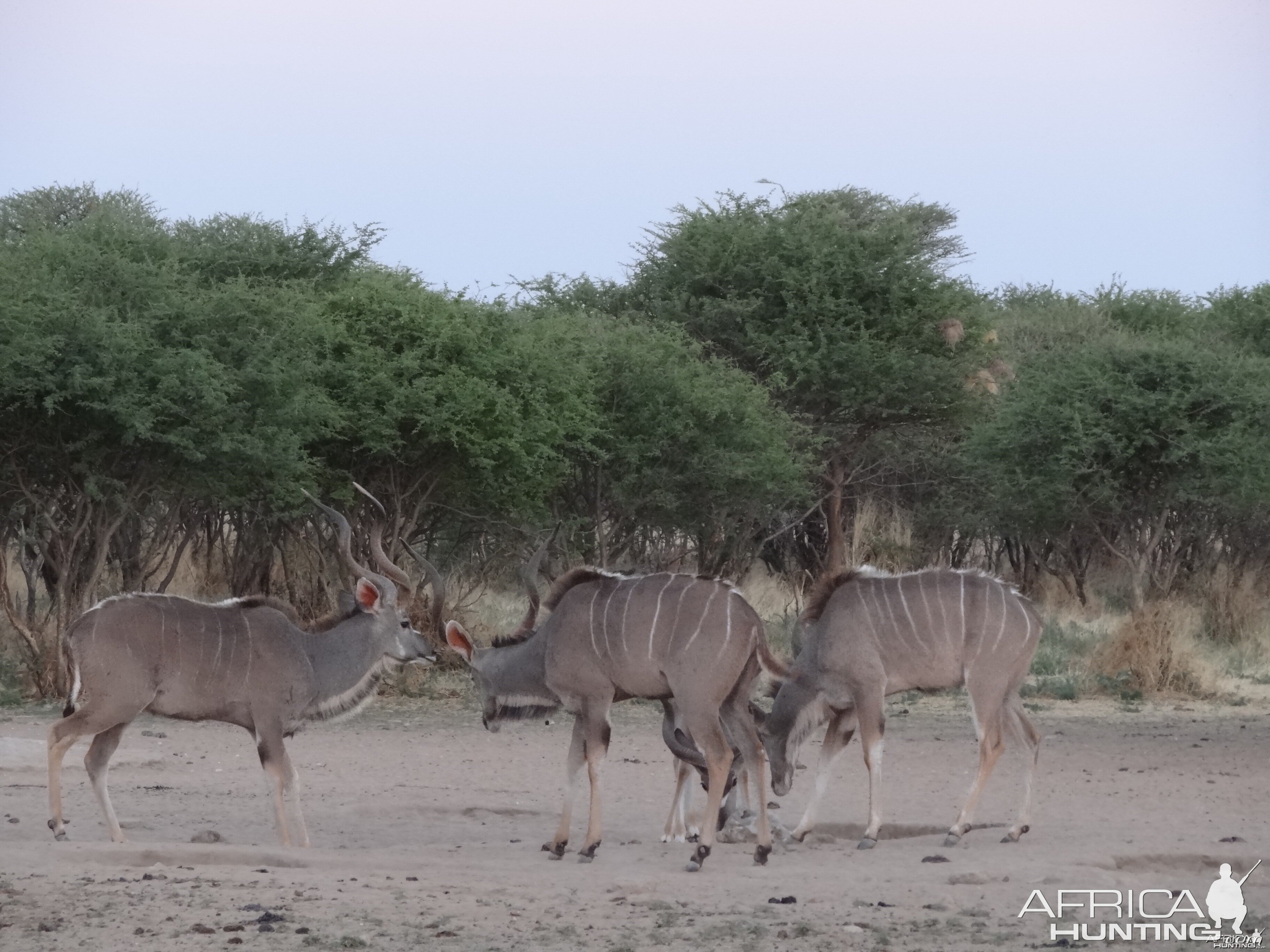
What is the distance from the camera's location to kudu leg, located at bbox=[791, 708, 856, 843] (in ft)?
27.1

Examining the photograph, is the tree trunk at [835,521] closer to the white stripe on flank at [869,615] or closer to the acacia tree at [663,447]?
the acacia tree at [663,447]

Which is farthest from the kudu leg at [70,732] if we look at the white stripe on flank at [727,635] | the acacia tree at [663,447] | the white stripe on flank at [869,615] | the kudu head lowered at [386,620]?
the acacia tree at [663,447]

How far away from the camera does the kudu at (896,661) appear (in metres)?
8.44

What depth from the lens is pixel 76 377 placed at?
1202 cm

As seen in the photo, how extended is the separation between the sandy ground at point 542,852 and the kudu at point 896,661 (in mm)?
483

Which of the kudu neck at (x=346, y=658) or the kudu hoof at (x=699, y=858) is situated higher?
the kudu neck at (x=346, y=658)

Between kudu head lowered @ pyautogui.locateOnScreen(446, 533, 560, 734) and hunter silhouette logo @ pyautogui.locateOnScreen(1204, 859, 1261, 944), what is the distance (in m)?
3.05

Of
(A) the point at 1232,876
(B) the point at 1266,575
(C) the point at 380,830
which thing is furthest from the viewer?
(B) the point at 1266,575

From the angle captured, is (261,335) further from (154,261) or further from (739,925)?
(739,925)

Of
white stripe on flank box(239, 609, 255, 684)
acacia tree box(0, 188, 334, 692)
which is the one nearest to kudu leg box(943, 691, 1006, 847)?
white stripe on flank box(239, 609, 255, 684)

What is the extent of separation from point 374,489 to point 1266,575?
13.8 metres

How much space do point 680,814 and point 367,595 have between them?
187cm

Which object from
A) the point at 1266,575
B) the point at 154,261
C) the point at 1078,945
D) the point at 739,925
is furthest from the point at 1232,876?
the point at 1266,575

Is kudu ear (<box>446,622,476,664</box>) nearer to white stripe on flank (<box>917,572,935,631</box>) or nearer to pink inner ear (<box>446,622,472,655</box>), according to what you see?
pink inner ear (<box>446,622,472,655</box>)
